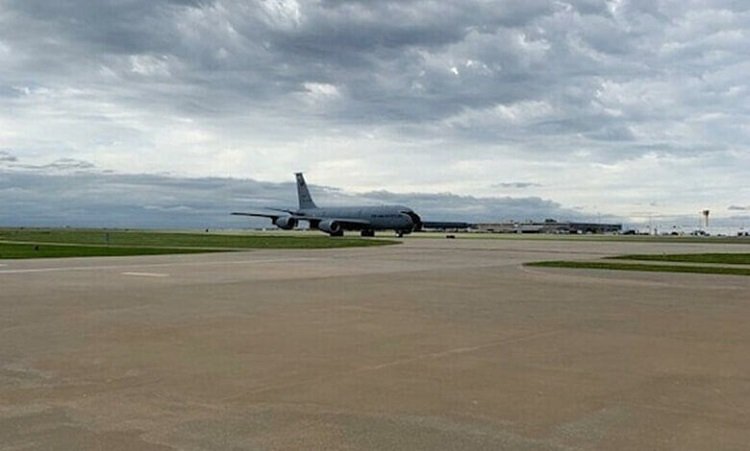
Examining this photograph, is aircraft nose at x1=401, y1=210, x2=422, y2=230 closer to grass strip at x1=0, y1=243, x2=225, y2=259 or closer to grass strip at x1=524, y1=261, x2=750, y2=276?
grass strip at x1=0, y1=243, x2=225, y2=259

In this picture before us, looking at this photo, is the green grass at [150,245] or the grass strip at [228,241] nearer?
the green grass at [150,245]

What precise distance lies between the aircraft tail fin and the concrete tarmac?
7620 centimetres

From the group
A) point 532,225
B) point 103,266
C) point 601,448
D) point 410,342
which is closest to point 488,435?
point 601,448

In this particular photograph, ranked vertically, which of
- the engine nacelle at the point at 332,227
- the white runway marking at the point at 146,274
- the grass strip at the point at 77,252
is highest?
the engine nacelle at the point at 332,227

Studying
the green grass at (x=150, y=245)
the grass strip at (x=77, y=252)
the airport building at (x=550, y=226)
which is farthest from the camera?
the airport building at (x=550, y=226)

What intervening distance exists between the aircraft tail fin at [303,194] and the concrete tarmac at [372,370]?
7620 centimetres

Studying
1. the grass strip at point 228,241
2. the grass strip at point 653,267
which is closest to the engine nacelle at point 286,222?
the grass strip at point 228,241

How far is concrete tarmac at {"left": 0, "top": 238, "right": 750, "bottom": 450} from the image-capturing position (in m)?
5.38

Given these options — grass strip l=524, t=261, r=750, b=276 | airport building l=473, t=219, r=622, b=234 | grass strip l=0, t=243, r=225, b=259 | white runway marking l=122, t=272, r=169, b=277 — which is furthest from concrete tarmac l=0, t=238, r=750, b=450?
airport building l=473, t=219, r=622, b=234

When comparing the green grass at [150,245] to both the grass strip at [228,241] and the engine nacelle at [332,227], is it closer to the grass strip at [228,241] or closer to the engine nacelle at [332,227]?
the grass strip at [228,241]

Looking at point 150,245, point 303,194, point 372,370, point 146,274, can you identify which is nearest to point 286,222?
point 303,194

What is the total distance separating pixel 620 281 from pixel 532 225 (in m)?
158

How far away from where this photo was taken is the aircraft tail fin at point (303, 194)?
91562 mm

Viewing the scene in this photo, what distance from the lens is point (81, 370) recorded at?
24.6ft
